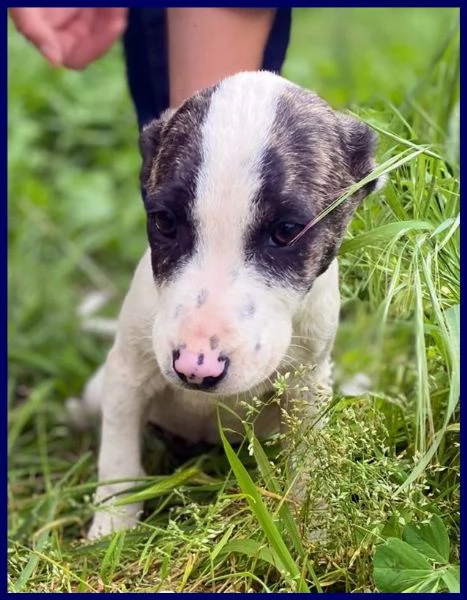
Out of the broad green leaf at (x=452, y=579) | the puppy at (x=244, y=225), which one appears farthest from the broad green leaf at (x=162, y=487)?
the broad green leaf at (x=452, y=579)

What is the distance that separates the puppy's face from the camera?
2457mm

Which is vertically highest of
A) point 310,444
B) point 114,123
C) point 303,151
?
point 303,151

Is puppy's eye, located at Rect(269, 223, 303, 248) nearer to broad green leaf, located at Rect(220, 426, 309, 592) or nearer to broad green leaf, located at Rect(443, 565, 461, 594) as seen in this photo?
broad green leaf, located at Rect(220, 426, 309, 592)

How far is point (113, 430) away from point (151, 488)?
8.5 inches

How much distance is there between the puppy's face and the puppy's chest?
1.08ft

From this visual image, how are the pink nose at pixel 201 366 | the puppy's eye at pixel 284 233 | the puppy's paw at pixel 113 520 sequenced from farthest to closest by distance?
the puppy's paw at pixel 113 520, the puppy's eye at pixel 284 233, the pink nose at pixel 201 366

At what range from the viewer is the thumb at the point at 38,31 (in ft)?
10.5

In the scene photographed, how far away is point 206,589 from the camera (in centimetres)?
274

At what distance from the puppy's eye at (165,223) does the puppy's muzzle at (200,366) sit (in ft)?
0.98

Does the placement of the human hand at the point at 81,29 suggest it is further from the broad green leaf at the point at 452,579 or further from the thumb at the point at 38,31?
the broad green leaf at the point at 452,579

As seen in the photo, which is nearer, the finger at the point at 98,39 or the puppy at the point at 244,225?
the puppy at the point at 244,225

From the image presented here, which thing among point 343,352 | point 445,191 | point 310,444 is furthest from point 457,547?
point 343,352

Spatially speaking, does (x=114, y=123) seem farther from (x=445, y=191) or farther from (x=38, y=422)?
(x=445, y=191)

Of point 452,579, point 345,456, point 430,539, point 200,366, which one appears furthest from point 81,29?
point 452,579
